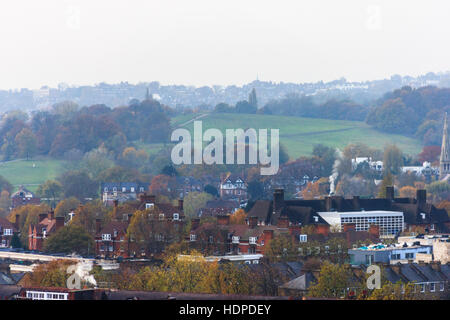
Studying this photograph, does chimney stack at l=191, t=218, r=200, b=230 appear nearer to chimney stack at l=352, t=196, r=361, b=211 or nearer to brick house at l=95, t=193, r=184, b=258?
brick house at l=95, t=193, r=184, b=258

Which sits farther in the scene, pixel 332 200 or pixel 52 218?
pixel 332 200

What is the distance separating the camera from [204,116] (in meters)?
182

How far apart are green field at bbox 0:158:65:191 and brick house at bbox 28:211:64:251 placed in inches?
1953

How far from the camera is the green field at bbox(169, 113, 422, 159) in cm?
16750

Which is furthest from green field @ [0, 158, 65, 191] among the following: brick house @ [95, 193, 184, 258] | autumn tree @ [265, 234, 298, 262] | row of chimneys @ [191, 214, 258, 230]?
autumn tree @ [265, 234, 298, 262]

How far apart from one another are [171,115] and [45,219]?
339 ft

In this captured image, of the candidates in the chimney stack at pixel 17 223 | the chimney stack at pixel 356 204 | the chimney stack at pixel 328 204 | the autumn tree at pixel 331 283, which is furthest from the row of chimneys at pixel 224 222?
the autumn tree at pixel 331 283

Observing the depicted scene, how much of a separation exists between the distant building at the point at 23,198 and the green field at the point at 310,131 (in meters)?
43.9

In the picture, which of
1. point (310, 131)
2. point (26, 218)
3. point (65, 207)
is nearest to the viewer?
point (26, 218)

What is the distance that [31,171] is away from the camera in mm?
141875

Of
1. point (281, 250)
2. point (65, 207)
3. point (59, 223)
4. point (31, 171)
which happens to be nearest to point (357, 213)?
point (59, 223)

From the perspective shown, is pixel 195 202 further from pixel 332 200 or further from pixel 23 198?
pixel 332 200

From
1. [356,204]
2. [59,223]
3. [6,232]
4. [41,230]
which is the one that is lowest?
[6,232]

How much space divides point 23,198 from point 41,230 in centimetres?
4065
